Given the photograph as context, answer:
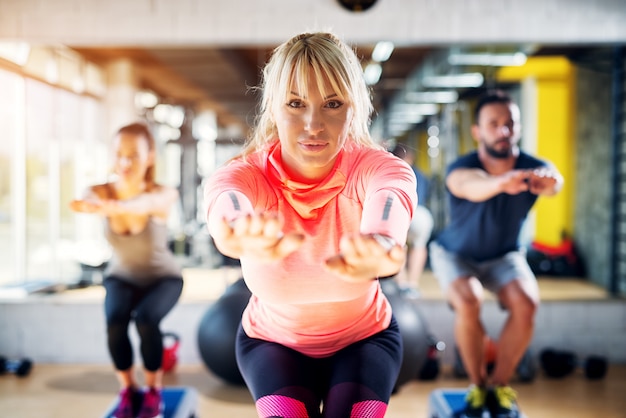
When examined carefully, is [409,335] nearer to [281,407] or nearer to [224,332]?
[224,332]

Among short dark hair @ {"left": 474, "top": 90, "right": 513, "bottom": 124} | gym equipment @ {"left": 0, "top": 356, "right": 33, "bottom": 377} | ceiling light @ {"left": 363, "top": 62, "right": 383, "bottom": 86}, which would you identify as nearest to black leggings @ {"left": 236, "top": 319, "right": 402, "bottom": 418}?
short dark hair @ {"left": 474, "top": 90, "right": 513, "bottom": 124}

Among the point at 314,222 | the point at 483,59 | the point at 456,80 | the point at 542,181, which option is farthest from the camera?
the point at 456,80

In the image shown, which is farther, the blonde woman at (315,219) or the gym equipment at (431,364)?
the gym equipment at (431,364)

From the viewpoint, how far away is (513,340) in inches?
111

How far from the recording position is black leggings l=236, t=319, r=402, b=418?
1296 mm

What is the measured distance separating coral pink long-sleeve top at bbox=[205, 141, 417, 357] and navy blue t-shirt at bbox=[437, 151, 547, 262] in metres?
1.63

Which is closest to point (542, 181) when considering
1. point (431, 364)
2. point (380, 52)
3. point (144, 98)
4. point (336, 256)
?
point (336, 256)

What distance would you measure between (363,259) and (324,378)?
595 millimetres

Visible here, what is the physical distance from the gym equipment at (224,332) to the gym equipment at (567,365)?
2193 millimetres

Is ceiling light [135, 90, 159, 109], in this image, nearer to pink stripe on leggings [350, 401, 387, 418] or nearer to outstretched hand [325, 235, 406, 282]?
pink stripe on leggings [350, 401, 387, 418]

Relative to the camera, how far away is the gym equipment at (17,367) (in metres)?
4.00

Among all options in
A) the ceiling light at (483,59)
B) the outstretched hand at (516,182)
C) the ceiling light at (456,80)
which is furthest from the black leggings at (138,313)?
the ceiling light at (456,80)

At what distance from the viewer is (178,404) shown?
2984 millimetres

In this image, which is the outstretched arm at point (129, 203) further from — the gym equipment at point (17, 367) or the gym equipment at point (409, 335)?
the gym equipment at point (17, 367)
